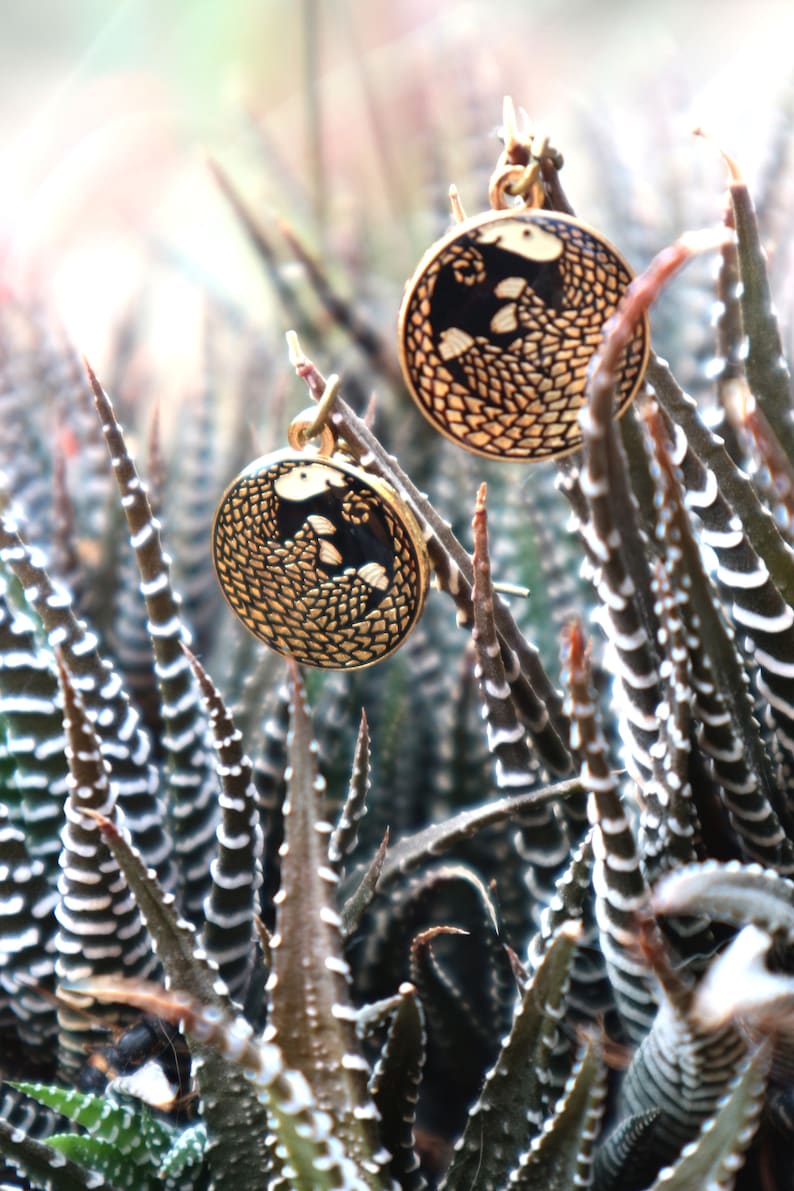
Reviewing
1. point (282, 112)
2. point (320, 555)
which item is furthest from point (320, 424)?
point (282, 112)

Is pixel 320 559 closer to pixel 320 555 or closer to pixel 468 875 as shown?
pixel 320 555

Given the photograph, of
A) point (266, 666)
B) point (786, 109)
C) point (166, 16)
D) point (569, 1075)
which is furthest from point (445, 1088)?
point (166, 16)

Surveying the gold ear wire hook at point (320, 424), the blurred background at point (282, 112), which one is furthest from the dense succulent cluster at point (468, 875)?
the blurred background at point (282, 112)

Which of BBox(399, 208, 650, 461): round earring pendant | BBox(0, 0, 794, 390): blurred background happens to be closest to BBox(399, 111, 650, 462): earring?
BBox(399, 208, 650, 461): round earring pendant

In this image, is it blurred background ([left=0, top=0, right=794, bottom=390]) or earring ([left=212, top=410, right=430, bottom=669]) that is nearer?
earring ([left=212, top=410, right=430, bottom=669])

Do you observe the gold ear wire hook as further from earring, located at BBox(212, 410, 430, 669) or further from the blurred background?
the blurred background

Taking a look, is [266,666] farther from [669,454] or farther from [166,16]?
[166,16]

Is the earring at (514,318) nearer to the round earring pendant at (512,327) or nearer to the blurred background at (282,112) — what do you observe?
the round earring pendant at (512,327)
